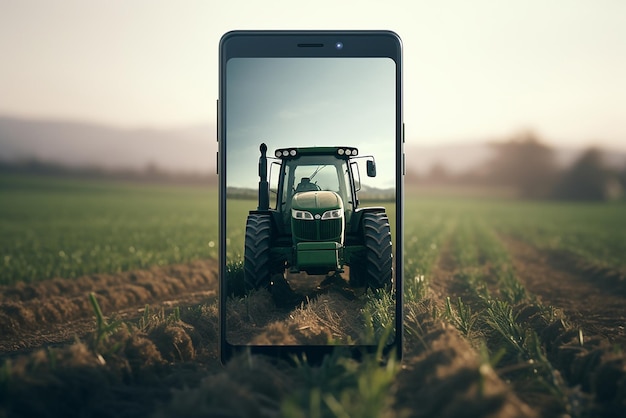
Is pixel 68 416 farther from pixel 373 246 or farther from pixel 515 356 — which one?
pixel 515 356

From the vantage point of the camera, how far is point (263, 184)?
21.8ft

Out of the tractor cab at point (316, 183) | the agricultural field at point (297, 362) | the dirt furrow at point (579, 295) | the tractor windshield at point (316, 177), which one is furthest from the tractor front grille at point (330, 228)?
the dirt furrow at point (579, 295)

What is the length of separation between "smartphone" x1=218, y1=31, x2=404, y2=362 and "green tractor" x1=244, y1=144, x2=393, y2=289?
1.0 inches

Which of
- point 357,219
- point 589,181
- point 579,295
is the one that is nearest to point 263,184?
point 357,219

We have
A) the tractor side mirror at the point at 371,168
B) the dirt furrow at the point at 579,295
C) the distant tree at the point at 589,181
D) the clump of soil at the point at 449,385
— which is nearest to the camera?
the clump of soil at the point at 449,385

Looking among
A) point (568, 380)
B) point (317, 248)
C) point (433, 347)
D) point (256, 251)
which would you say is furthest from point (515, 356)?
point (256, 251)

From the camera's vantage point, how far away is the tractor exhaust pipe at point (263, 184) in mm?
5770

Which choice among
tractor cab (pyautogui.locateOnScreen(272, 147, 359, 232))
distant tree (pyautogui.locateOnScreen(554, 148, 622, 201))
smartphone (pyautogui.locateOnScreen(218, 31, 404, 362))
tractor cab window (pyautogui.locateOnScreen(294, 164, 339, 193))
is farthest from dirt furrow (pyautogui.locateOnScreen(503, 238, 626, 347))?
distant tree (pyautogui.locateOnScreen(554, 148, 622, 201))

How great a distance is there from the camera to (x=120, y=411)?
4.59 metres

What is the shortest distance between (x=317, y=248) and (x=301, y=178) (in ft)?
2.92

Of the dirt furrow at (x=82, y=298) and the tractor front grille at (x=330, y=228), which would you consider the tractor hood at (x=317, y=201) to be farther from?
the dirt furrow at (x=82, y=298)

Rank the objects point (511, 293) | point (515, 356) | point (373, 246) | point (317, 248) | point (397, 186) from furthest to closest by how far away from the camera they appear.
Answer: point (511, 293)
point (317, 248)
point (373, 246)
point (515, 356)
point (397, 186)

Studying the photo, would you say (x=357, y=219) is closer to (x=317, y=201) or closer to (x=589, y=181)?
(x=317, y=201)

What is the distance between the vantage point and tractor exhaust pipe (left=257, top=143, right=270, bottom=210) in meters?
5.77
